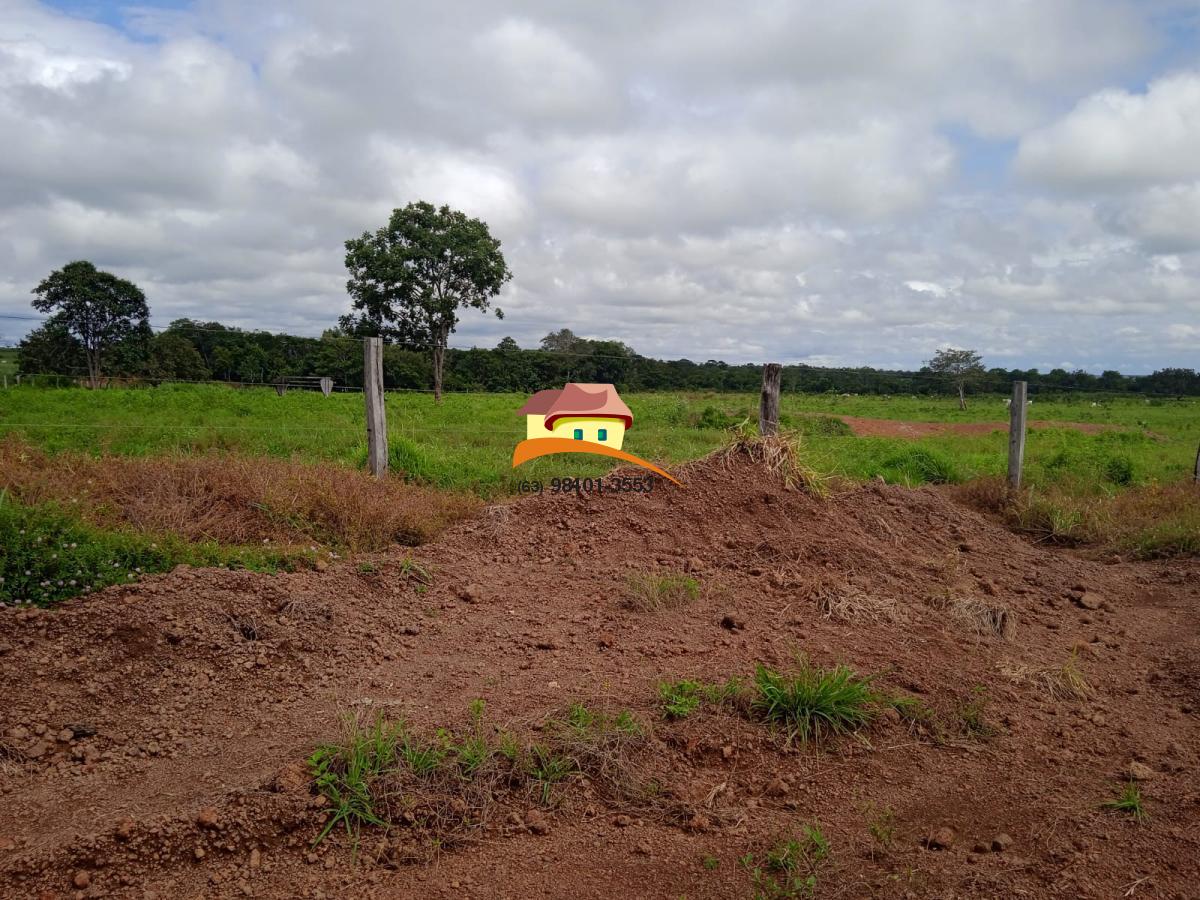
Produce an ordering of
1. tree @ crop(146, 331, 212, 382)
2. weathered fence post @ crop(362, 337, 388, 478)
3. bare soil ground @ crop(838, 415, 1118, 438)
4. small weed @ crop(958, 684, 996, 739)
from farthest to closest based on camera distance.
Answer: bare soil ground @ crop(838, 415, 1118, 438) → tree @ crop(146, 331, 212, 382) → weathered fence post @ crop(362, 337, 388, 478) → small weed @ crop(958, 684, 996, 739)

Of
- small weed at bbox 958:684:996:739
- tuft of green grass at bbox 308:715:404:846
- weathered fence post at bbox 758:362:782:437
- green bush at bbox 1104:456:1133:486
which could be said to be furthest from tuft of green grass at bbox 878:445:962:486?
tuft of green grass at bbox 308:715:404:846

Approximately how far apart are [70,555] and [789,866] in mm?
4578

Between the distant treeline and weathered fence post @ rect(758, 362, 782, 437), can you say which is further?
the distant treeline

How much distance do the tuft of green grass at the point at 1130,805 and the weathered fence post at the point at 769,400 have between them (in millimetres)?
4771

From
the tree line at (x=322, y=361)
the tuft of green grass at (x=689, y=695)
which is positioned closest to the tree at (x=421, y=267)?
the tree line at (x=322, y=361)

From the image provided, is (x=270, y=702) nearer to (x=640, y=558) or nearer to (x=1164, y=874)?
(x=640, y=558)

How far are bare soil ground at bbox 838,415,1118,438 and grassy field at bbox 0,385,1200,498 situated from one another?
2.17 metres

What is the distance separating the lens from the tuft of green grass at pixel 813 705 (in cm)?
385

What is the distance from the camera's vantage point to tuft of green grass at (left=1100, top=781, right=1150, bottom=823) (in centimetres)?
322

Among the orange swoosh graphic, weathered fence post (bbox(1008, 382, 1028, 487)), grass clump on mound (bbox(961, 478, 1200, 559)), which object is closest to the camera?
grass clump on mound (bbox(961, 478, 1200, 559))

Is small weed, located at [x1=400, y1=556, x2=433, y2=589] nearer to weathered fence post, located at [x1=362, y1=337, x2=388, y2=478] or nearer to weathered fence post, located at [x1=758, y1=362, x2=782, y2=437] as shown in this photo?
weathered fence post, located at [x1=362, y1=337, x2=388, y2=478]

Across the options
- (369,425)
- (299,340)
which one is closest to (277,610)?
(369,425)

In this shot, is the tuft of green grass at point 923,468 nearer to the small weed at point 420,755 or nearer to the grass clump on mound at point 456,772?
the grass clump on mound at point 456,772

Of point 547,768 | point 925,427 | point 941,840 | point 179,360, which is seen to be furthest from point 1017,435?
point 179,360
